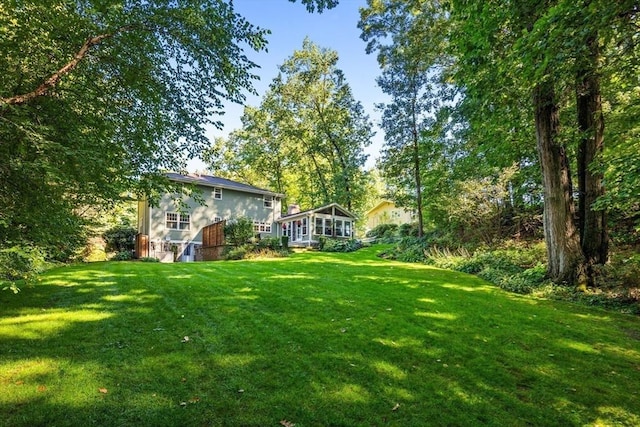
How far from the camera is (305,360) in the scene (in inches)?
159

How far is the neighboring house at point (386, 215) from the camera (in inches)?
1751

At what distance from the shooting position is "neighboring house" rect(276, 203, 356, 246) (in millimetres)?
26344

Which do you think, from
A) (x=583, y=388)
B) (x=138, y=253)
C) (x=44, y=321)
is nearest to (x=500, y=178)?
(x=583, y=388)

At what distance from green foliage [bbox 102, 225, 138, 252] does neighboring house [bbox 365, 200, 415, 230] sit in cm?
2833

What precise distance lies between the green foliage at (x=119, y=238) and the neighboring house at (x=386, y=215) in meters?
28.3

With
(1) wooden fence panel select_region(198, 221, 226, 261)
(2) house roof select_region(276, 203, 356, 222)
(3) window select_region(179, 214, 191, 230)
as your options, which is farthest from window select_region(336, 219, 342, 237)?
(3) window select_region(179, 214, 191, 230)

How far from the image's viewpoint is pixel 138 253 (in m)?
19.8

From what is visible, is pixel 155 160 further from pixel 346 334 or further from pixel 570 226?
pixel 570 226

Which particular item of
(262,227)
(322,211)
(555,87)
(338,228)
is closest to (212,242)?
(262,227)

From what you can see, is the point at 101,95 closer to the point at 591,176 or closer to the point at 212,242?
the point at 591,176

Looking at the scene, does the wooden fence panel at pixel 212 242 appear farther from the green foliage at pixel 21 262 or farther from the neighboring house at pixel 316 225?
the green foliage at pixel 21 262

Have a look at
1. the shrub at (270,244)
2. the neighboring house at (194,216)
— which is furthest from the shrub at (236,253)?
the neighboring house at (194,216)

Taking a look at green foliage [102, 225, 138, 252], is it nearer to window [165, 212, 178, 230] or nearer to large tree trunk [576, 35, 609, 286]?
window [165, 212, 178, 230]

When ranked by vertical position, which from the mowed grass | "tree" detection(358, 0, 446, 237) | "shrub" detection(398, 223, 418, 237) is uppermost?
"tree" detection(358, 0, 446, 237)
